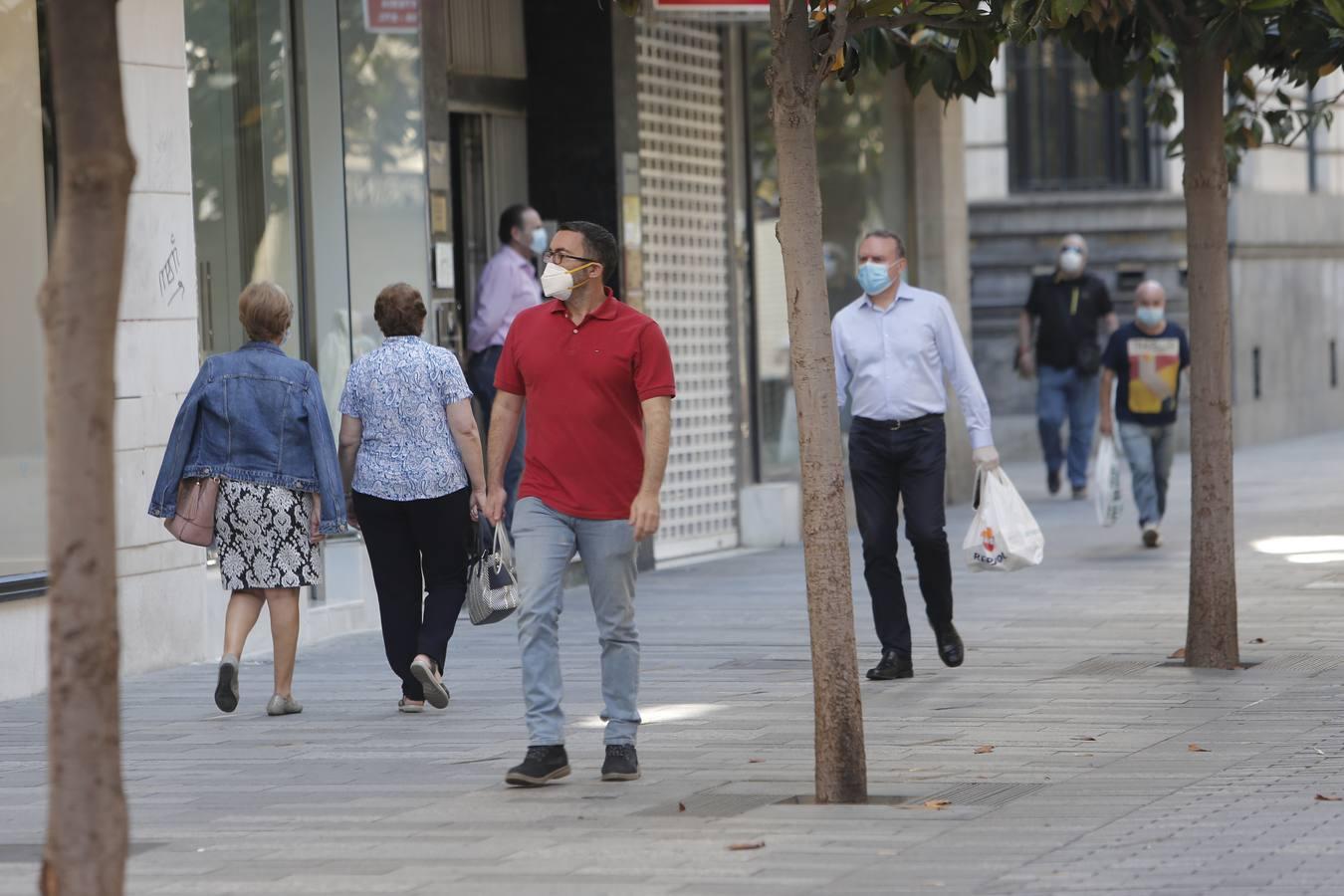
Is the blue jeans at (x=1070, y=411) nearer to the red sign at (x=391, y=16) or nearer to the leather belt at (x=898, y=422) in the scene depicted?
the red sign at (x=391, y=16)

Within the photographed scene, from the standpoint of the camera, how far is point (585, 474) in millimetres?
7367

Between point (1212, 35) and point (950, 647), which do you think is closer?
point (1212, 35)

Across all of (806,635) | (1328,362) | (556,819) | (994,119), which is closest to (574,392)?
(556,819)

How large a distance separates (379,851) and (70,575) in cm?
202

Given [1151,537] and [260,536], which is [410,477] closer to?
[260,536]

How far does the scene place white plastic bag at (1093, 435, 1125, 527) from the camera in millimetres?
15137

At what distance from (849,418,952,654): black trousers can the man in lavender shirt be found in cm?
368

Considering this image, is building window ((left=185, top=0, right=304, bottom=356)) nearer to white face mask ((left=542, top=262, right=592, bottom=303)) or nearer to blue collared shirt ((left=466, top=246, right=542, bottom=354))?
blue collared shirt ((left=466, top=246, right=542, bottom=354))

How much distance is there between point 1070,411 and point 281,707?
36.7 feet

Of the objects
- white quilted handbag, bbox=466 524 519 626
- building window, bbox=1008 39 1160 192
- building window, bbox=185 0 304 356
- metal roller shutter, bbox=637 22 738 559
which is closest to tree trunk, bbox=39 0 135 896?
white quilted handbag, bbox=466 524 519 626

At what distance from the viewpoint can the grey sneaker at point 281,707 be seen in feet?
30.4

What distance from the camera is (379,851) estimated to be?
20.9 feet

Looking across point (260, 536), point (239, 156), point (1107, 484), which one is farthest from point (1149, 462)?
point (260, 536)

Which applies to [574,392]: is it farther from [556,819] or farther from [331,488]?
[331,488]
